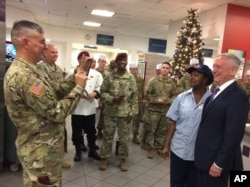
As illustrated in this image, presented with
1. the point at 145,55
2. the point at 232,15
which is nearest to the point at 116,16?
the point at 145,55

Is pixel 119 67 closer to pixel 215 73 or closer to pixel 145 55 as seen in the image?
pixel 215 73

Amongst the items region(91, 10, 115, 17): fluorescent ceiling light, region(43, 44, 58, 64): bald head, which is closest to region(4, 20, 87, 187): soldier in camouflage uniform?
region(43, 44, 58, 64): bald head

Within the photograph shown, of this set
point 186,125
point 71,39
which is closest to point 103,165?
point 186,125

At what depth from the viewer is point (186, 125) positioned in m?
2.30

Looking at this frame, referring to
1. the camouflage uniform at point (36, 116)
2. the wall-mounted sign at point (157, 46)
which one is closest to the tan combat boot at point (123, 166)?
the camouflage uniform at point (36, 116)

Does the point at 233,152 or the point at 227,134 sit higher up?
the point at 227,134

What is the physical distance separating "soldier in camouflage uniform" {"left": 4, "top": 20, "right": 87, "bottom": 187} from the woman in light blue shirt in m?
1.07

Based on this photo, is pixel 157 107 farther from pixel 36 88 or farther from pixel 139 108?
pixel 36 88

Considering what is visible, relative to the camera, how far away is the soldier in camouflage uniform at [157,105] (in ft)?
14.3

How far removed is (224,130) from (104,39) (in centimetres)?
1179

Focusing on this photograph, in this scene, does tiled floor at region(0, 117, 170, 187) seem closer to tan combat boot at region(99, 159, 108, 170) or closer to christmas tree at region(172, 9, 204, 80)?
tan combat boot at region(99, 159, 108, 170)

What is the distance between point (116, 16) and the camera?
906 cm

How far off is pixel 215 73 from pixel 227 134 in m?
0.48

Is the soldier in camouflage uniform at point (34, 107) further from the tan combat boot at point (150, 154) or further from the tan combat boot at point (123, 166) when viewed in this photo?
the tan combat boot at point (150, 154)
